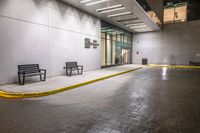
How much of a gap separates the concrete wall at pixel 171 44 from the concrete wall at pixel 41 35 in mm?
10585

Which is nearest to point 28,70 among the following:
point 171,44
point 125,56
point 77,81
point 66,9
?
point 77,81

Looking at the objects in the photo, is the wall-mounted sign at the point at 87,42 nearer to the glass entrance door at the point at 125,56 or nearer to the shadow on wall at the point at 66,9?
the shadow on wall at the point at 66,9

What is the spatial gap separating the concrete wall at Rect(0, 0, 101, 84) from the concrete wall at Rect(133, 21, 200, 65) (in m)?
10.6

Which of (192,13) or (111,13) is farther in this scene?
(192,13)

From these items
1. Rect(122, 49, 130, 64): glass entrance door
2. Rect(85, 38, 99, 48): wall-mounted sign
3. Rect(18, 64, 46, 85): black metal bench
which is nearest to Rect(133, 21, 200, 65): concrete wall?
Rect(122, 49, 130, 64): glass entrance door

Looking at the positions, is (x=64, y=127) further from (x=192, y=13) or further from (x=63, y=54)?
(x=192, y=13)

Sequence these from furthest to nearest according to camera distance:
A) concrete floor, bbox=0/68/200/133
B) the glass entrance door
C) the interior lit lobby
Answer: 1. the glass entrance door
2. the interior lit lobby
3. concrete floor, bbox=0/68/200/133

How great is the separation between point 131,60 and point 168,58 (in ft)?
15.5

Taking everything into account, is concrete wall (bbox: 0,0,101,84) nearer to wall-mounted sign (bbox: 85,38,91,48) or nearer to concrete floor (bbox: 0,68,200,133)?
wall-mounted sign (bbox: 85,38,91,48)

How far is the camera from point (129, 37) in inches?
770

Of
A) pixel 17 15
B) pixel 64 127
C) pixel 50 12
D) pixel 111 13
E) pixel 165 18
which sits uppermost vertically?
pixel 165 18

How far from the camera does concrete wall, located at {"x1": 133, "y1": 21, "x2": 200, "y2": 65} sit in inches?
648

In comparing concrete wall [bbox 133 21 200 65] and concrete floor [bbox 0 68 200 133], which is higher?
concrete wall [bbox 133 21 200 65]

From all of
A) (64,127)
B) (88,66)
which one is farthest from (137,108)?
(88,66)
